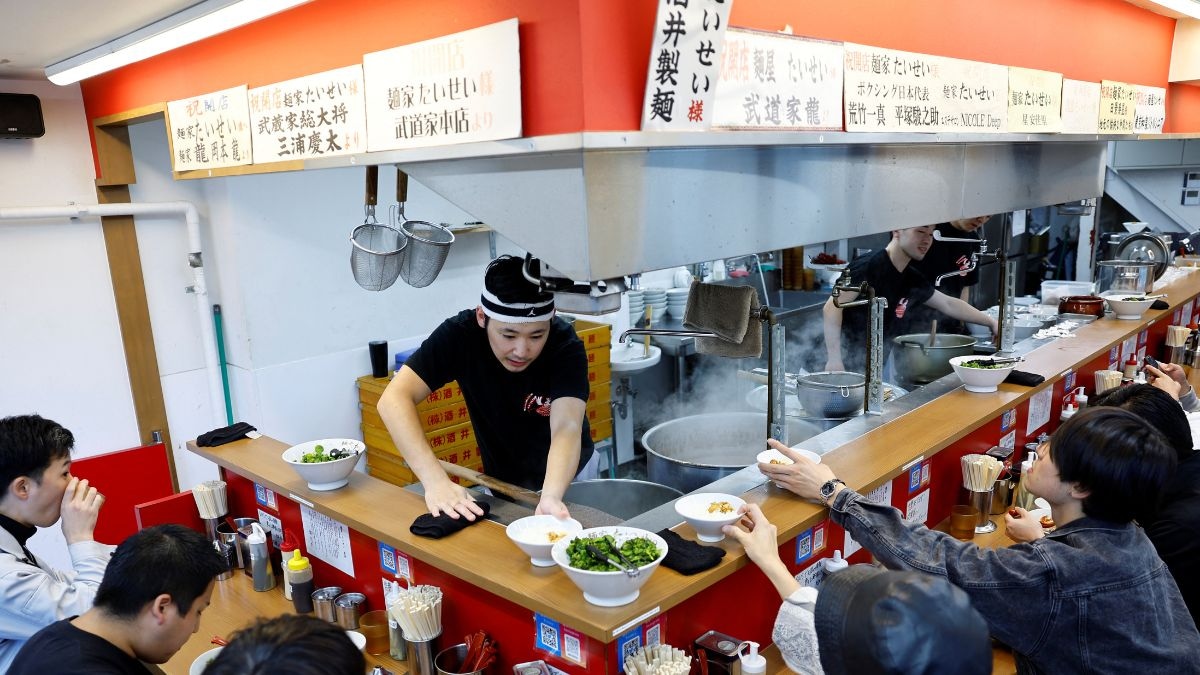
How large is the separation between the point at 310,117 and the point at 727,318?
1651 mm

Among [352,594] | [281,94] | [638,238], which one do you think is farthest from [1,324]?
[638,238]

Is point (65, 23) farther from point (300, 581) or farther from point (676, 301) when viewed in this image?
point (676, 301)

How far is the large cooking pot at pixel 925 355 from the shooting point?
4312 millimetres

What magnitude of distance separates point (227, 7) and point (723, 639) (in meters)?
2.53

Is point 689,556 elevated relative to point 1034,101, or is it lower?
lower

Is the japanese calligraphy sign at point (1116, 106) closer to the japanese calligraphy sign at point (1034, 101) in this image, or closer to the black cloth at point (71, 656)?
the japanese calligraphy sign at point (1034, 101)

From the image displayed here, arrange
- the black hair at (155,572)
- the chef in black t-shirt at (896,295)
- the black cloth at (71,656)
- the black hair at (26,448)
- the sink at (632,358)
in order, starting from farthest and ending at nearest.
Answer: the sink at (632,358) → the chef in black t-shirt at (896,295) → the black hair at (26,448) → the black hair at (155,572) → the black cloth at (71,656)

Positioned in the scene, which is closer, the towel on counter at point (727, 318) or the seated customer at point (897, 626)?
the seated customer at point (897, 626)

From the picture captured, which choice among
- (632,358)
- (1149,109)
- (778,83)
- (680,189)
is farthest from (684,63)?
(1149,109)

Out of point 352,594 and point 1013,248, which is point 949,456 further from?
point 1013,248

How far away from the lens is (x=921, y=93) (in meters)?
2.91

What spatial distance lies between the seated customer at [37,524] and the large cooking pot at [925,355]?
157 inches

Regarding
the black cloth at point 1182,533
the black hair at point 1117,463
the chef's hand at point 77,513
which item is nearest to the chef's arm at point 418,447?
the chef's hand at point 77,513

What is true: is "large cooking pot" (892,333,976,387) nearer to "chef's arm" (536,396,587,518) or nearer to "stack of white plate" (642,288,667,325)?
"chef's arm" (536,396,587,518)
